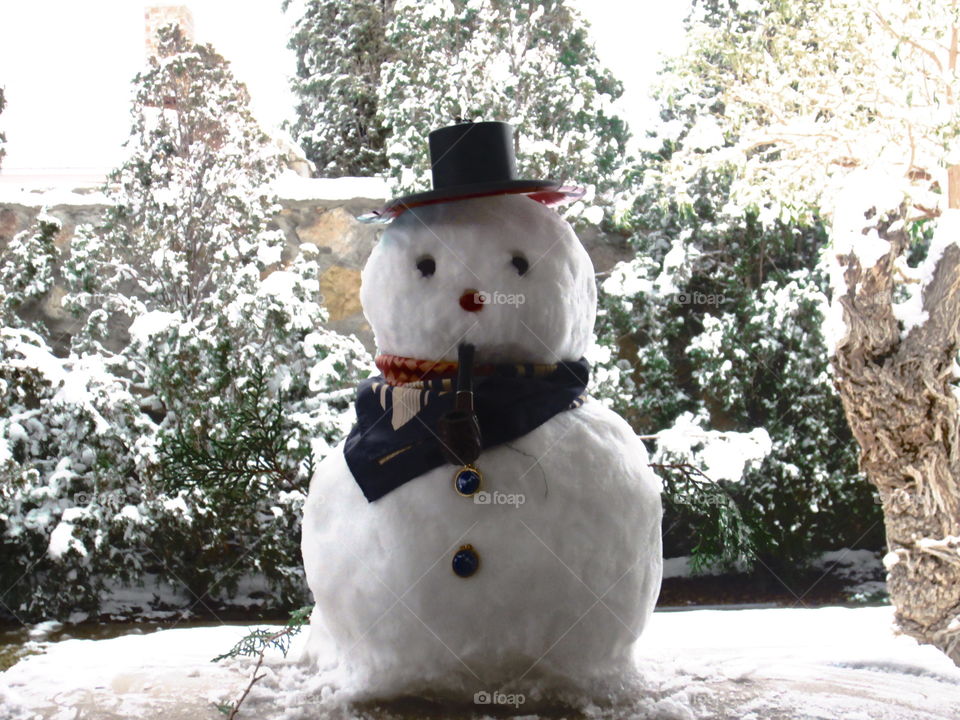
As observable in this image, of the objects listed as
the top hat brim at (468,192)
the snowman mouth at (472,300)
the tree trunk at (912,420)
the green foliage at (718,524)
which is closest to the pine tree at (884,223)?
the tree trunk at (912,420)

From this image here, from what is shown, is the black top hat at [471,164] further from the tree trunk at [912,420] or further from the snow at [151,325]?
the tree trunk at [912,420]

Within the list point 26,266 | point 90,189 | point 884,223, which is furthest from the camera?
point 90,189

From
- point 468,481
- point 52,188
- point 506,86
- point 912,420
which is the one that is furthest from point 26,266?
point 912,420

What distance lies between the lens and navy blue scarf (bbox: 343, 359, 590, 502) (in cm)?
98

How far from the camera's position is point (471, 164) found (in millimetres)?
1074

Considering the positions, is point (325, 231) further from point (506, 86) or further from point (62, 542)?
point (62, 542)

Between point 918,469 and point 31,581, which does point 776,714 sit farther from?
point 31,581

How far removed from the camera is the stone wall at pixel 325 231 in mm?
3648

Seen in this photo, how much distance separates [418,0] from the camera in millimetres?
3734

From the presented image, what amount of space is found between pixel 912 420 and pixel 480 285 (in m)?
2.47

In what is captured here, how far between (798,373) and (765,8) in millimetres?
1384

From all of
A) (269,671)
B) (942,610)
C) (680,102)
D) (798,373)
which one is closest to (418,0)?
(680,102)

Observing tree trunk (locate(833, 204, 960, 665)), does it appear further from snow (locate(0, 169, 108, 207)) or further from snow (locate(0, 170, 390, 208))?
snow (locate(0, 169, 108, 207))

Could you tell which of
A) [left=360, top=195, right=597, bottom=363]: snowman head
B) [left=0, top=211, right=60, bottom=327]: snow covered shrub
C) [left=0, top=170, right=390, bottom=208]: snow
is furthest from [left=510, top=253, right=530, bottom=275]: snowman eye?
[left=0, top=170, right=390, bottom=208]: snow
